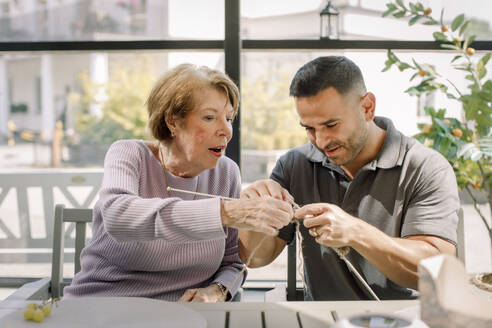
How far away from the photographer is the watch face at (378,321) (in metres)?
0.74

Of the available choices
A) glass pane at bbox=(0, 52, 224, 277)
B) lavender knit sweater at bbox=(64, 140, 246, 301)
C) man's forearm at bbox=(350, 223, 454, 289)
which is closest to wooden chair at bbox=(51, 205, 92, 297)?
lavender knit sweater at bbox=(64, 140, 246, 301)

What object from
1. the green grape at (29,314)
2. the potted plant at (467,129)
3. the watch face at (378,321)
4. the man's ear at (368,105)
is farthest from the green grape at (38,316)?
the potted plant at (467,129)

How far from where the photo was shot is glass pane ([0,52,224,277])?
9.77 ft

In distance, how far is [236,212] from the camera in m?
1.36

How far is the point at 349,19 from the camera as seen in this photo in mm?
2824

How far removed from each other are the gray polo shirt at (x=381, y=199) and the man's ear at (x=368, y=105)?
10cm

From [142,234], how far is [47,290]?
0.64 metres

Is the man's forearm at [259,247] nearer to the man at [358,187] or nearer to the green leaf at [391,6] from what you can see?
the man at [358,187]

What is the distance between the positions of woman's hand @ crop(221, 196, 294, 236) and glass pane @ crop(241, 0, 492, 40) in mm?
1650

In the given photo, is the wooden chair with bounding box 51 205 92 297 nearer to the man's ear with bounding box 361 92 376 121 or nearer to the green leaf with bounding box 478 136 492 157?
the man's ear with bounding box 361 92 376 121

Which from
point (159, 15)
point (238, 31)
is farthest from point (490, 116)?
point (159, 15)

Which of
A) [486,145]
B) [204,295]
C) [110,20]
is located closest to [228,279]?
[204,295]

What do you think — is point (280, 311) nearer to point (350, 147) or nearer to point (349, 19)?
point (350, 147)

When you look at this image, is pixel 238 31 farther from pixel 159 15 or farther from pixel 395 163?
pixel 395 163
